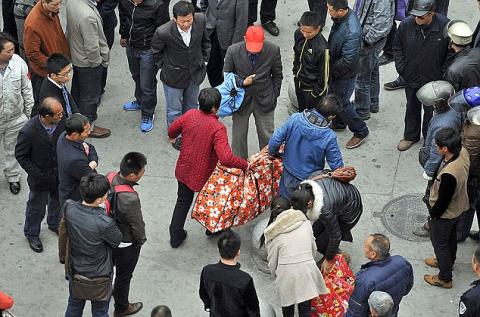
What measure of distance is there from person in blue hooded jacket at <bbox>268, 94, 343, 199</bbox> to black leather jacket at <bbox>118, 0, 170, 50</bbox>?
237cm

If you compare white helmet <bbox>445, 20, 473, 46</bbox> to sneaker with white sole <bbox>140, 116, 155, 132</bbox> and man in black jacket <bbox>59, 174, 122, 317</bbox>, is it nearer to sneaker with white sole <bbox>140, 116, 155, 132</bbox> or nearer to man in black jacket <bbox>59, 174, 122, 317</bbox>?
sneaker with white sole <bbox>140, 116, 155, 132</bbox>

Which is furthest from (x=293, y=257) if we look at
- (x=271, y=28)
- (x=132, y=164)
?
(x=271, y=28)

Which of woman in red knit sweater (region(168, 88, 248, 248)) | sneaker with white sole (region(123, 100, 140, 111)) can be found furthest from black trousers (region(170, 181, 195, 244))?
sneaker with white sole (region(123, 100, 140, 111))

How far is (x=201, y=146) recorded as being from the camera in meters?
8.19

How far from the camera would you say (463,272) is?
27.7ft

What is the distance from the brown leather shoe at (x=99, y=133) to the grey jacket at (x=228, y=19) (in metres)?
1.74

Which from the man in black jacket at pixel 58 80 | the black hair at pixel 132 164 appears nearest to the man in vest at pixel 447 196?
the black hair at pixel 132 164

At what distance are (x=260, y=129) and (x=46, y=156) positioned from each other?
2513mm

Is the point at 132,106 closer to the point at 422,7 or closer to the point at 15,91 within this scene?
the point at 15,91

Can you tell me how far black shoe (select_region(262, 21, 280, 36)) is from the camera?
40.1ft

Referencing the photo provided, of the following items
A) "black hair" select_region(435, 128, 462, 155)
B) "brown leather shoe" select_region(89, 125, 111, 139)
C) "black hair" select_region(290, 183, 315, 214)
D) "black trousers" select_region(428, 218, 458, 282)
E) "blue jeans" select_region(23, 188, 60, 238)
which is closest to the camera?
"black hair" select_region(290, 183, 315, 214)

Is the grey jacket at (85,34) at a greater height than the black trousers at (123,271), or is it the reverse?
the grey jacket at (85,34)

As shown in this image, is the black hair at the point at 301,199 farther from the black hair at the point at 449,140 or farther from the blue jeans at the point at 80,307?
the blue jeans at the point at 80,307

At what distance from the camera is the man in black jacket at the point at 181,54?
9.45 m
